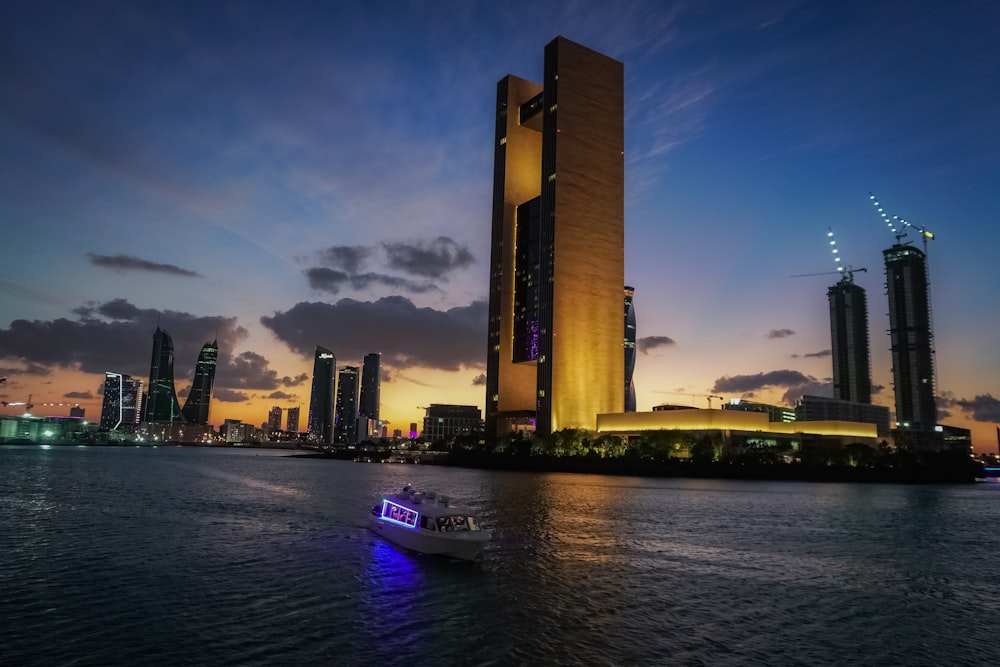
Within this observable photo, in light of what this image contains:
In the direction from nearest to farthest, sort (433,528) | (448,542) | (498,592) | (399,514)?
1. (498,592)
2. (448,542)
3. (433,528)
4. (399,514)

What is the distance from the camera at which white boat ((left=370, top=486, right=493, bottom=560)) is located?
41781 millimetres

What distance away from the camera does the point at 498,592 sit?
3466 cm

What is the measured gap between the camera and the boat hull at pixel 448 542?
4162 centimetres

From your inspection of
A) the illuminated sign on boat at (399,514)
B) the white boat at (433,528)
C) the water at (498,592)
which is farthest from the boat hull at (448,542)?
the water at (498,592)

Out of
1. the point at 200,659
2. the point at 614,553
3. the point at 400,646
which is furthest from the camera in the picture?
the point at 614,553

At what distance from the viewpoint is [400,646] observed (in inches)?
1001

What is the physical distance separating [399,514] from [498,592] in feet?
49.0

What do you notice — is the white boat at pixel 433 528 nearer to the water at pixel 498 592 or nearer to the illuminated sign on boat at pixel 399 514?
the illuminated sign on boat at pixel 399 514

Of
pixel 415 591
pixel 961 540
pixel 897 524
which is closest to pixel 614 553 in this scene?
pixel 415 591

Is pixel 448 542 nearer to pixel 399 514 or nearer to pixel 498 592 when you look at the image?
pixel 399 514

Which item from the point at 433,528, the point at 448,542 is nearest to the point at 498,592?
the point at 448,542

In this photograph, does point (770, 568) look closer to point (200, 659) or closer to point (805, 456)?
point (200, 659)

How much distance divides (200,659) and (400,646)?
706 cm

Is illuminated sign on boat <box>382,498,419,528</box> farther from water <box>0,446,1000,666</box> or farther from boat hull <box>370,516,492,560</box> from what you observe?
water <box>0,446,1000,666</box>
